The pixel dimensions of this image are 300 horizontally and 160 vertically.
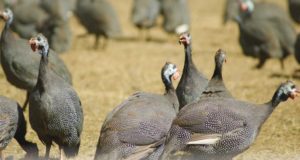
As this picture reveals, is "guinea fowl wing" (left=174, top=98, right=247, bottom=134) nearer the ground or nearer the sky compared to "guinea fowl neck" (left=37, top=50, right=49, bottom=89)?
nearer the ground

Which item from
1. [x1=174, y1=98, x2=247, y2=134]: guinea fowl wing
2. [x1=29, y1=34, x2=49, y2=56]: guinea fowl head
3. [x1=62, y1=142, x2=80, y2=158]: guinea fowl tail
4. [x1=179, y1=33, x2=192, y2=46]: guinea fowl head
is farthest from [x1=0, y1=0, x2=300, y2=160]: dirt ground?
[x1=179, y1=33, x2=192, y2=46]: guinea fowl head

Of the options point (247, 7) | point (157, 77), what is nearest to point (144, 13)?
point (247, 7)

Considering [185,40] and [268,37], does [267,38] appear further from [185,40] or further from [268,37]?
[185,40]

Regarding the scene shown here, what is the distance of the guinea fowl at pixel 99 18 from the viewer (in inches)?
584

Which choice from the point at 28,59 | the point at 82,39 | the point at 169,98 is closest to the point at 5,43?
the point at 28,59

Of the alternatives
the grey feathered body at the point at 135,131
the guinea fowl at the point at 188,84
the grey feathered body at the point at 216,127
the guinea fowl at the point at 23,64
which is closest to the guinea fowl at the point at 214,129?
the grey feathered body at the point at 216,127

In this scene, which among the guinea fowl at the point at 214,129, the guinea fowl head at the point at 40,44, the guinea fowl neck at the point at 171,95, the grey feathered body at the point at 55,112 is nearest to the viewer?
the guinea fowl at the point at 214,129

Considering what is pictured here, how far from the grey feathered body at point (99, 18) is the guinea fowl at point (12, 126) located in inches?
296

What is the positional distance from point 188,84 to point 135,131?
5.68 feet

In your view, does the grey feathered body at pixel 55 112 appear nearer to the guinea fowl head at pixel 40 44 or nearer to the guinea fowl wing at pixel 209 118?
the guinea fowl head at pixel 40 44

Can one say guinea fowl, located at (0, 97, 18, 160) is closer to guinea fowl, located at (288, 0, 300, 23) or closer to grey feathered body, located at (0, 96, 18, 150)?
grey feathered body, located at (0, 96, 18, 150)

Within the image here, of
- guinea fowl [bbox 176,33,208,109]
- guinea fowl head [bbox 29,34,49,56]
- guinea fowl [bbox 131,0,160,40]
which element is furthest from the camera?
guinea fowl [bbox 131,0,160,40]

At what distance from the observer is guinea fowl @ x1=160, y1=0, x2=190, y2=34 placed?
1628 centimetres

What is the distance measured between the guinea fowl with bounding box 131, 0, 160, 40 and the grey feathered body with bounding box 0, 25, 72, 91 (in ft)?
22.9
